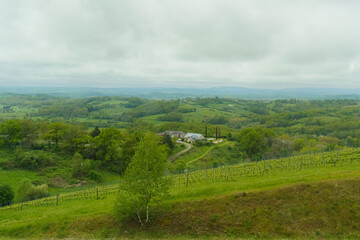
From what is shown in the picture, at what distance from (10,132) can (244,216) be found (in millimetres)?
75717

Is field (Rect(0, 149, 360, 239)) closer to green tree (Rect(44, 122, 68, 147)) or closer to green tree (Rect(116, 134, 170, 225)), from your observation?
green tree (Rect(116, 134, 170, 225))

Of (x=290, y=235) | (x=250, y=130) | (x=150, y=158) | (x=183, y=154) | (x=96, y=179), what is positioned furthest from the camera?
(x=250, y=130)

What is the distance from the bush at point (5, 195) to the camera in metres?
37.4

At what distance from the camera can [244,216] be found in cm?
2041

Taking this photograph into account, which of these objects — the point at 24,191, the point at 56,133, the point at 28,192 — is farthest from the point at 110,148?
the point at 24,191

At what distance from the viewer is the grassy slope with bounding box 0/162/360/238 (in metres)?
19.0

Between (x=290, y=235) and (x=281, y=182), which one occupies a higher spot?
(x=281, y=182)

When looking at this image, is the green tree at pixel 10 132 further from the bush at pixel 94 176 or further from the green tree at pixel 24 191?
the green tree at pixel 24 191

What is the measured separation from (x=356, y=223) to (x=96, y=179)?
179 feet

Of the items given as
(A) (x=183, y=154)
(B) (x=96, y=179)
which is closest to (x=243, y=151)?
(A) (x=183, y=154)

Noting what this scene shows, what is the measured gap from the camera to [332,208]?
65.9 ft

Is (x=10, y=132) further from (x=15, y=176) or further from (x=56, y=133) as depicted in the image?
(x=15, y=176)

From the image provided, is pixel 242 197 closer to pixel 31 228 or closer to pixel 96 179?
pixel 31 228

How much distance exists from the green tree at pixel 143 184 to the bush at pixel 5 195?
3055 cm
